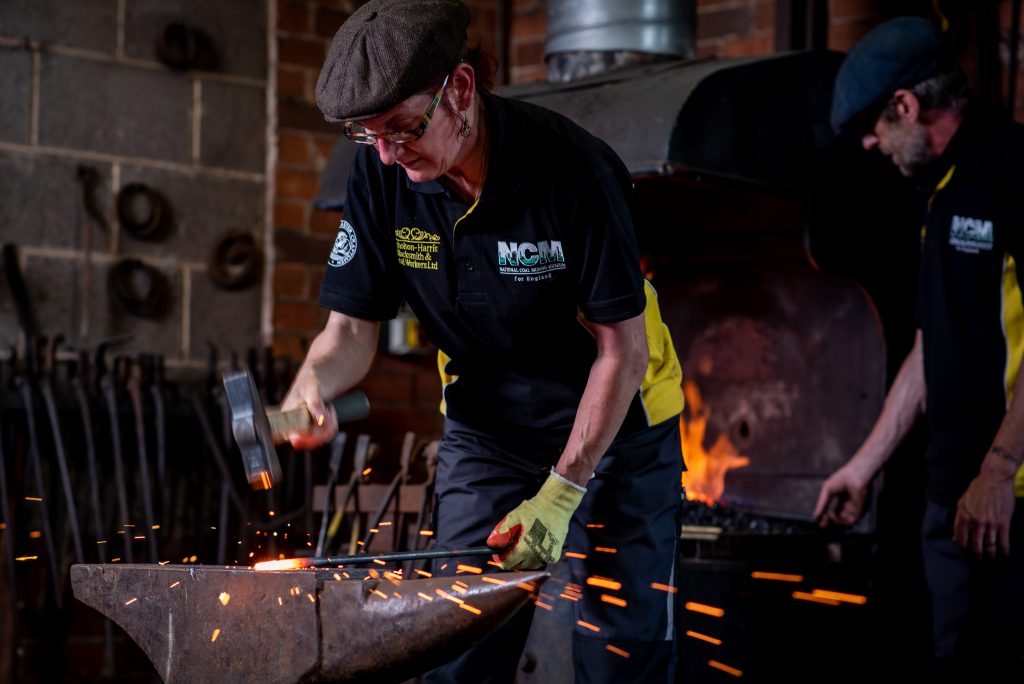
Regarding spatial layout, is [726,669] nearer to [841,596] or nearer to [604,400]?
[841,596]

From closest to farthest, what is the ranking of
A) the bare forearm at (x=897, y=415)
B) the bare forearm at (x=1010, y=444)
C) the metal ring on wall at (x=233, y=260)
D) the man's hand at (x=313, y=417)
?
the man's hand at (x=313, y=417)
the bare forearm at (x=1010, y=444)
the bare forearm at (x=897, y=415)
the metal ring on wall at (x=233, y=260)

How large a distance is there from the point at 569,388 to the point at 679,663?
1.88 ft

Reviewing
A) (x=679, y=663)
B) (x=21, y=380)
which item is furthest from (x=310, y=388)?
(x=21, y=380)

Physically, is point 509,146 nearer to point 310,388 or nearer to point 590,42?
point 310,388

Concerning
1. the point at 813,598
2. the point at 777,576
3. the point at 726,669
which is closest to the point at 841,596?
the point at 813,598

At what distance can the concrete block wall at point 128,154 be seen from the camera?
417 cm

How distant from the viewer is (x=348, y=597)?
189 cm

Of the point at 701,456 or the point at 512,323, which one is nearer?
the point at 512,323

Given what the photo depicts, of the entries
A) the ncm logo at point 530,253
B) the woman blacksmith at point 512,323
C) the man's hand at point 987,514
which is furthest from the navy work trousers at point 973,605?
the ncm logo at point 530,253

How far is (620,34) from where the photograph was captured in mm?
3910

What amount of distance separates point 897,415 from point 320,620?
77.0 inches

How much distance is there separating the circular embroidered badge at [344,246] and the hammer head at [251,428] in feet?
1.45

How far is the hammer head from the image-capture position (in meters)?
1.98

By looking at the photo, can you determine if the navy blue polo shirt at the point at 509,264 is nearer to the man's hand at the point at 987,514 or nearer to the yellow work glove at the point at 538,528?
the yellow work glove at the point at 538,528
